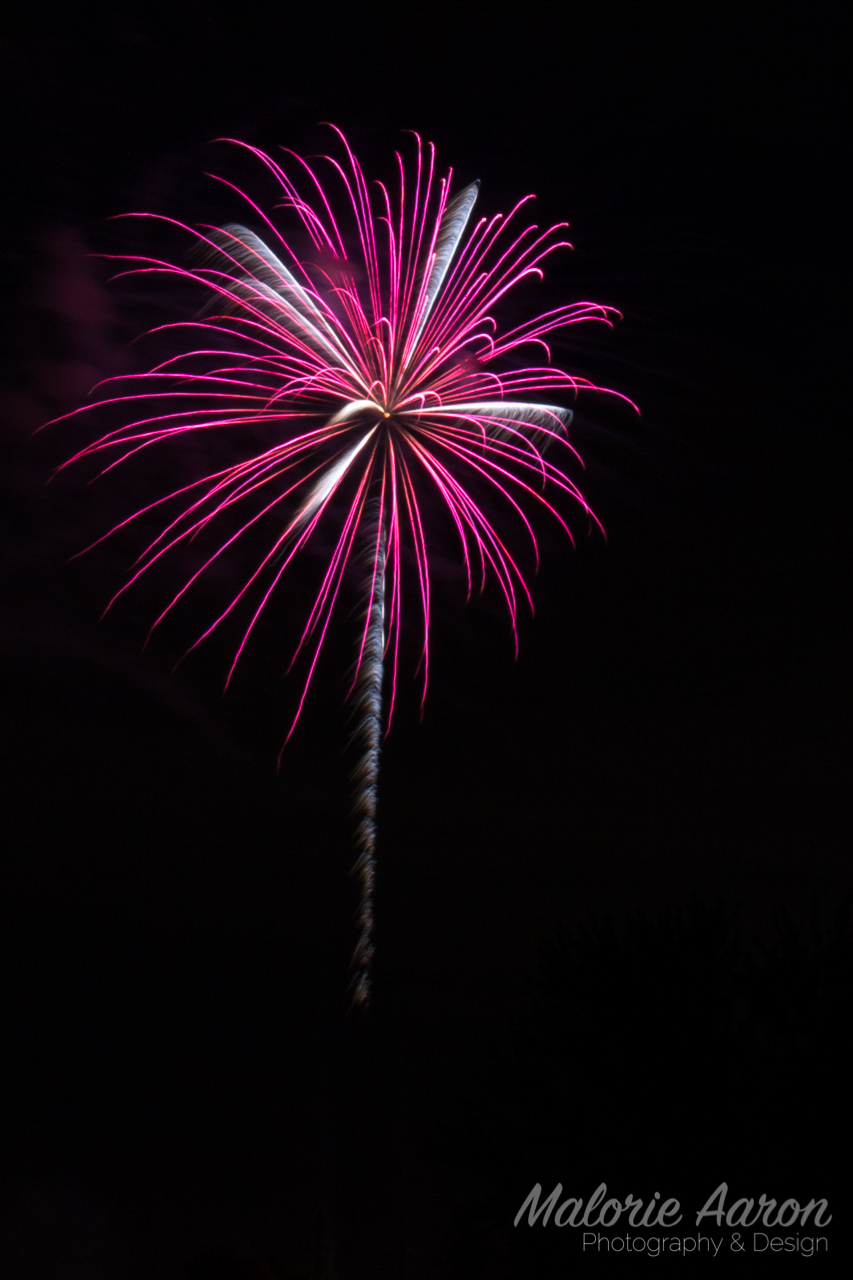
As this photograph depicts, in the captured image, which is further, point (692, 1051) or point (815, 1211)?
point (692, 1051)

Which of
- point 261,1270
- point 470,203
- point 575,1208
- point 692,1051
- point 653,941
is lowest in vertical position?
point 261,1270

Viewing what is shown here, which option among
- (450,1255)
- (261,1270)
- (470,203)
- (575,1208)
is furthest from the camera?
(261,1270)

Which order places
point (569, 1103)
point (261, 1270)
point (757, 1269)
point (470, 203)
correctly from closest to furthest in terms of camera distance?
point (757, 1269) < point (569, 1103) < point (470, 203) < point (261, 1270)

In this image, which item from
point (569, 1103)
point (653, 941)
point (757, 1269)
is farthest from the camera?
point (653, 941)

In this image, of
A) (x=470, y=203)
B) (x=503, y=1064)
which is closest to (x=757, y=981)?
(x=503, y=1064)

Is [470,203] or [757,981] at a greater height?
[470,203]

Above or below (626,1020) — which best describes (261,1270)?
below

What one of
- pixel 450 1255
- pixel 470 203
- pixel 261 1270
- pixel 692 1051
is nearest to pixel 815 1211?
pixel 692 1051

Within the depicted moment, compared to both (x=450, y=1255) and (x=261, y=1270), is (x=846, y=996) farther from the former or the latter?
(x=261, y=1270)

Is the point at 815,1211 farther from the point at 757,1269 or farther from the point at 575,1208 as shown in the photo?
the point at 575,1208
